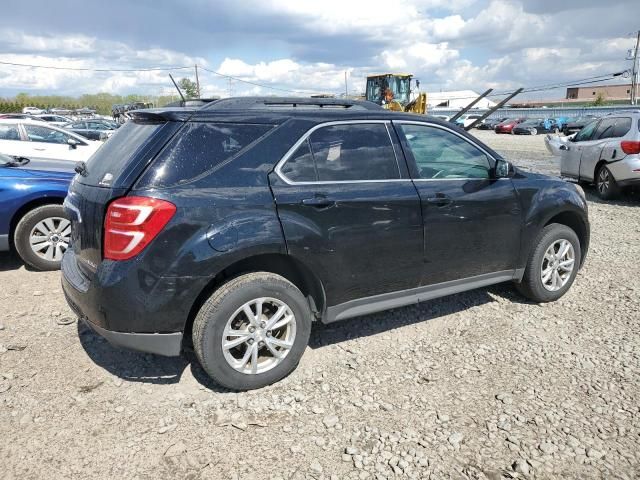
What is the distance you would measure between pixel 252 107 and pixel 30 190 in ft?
10.8

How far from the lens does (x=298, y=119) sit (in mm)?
3305

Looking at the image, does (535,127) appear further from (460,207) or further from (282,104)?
(282,104)

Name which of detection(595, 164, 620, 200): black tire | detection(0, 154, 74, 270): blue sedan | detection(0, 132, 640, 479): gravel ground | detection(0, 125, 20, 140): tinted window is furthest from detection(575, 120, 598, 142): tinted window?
detection(0, 125, 20, 140): tinted window

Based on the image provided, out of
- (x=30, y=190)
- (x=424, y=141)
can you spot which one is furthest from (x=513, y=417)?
(x=30, y=190)

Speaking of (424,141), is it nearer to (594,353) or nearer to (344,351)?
(344,351)

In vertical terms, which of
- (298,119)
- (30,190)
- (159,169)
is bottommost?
(30,190)

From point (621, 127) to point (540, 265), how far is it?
6.56 meters

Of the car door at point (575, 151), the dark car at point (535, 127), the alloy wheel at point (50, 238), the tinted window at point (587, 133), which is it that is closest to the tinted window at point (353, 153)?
the alloy wheel at point (50, 238)

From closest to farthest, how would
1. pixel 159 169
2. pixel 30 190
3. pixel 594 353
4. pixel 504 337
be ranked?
1. pixel 159 169
2. pixel 594 353
3. pixel 504 337
4. pixel 30 190

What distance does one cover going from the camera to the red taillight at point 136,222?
276cm

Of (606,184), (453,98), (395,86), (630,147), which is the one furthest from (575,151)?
(453,98)

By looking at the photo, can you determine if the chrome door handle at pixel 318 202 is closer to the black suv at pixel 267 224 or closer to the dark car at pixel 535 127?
the black suv at pixel 267 224

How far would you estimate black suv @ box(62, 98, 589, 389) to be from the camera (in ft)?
9.30

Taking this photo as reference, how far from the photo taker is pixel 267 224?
3.01 metres
